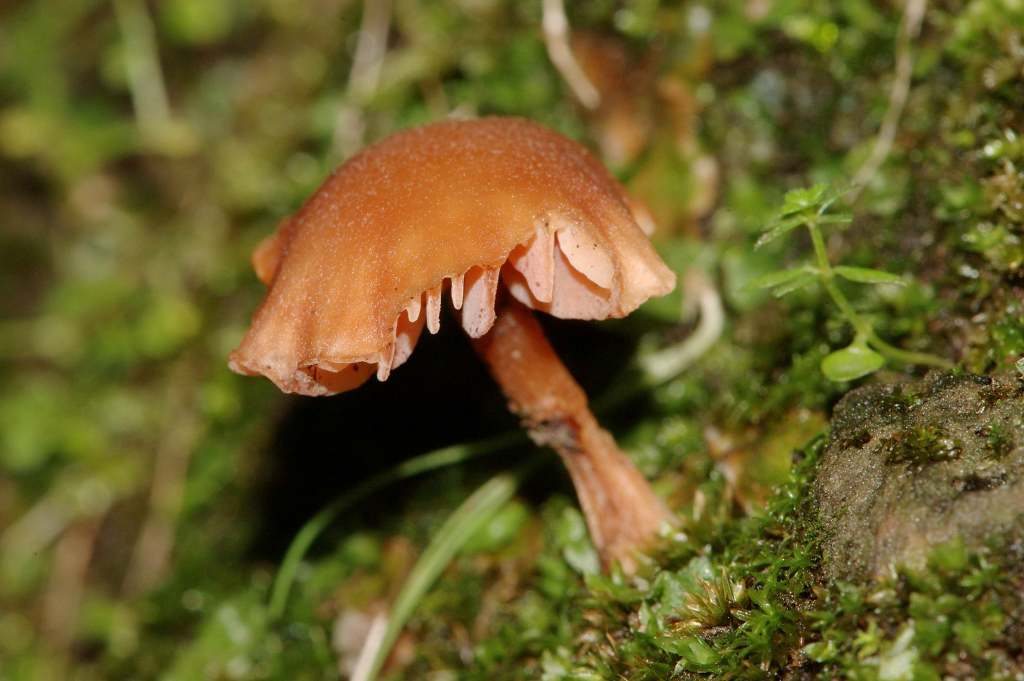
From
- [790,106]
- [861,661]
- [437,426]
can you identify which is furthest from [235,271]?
[861,661]

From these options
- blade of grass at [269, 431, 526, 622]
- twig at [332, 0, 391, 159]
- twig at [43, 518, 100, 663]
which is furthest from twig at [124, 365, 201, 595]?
twig at [332, 0, 391, 159]

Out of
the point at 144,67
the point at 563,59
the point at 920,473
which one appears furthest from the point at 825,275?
the point at 144,67

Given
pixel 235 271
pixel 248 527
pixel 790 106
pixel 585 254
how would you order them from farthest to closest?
pixel 235 271 < pixel 248 527 < pixel 790 106 < pixel 585 254

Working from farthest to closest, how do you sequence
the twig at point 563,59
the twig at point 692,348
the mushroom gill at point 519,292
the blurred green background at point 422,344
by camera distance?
1. the twig at point 563,59
2. the twig at point 692,348
3. the blurred green background at point 422,344
4. the mushroom gill at point 519,292

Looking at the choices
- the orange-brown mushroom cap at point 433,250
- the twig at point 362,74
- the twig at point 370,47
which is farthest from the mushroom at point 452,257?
the twig at point 370,47

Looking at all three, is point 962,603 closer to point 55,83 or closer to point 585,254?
point 585,254

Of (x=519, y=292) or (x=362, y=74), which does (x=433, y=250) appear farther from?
(x=362, y=74)

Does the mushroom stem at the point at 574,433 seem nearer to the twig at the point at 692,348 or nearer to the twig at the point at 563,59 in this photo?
the twig at the point at 692,348
